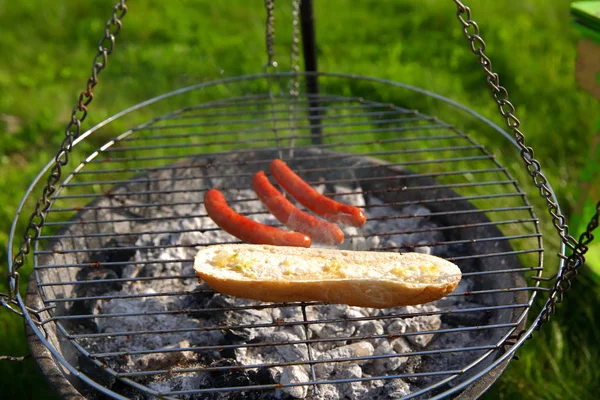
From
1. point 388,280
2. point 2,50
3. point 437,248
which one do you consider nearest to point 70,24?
point 2,50

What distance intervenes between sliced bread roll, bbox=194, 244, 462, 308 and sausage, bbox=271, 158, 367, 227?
200 mm

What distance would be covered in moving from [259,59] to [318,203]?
363cm

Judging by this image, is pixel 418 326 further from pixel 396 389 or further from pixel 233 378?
pixel 233 378

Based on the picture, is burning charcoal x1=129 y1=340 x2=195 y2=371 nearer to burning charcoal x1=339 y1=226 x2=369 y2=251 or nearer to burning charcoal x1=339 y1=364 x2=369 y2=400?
burning charcoal x1=339 y1=364 x2=369 y2=400

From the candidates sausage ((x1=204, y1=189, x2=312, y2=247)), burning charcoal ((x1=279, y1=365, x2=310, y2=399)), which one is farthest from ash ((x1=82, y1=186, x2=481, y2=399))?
sausage ((x1=204, y1=189, x2=312, y2=247))

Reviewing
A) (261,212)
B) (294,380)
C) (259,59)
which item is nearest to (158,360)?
(294,380)

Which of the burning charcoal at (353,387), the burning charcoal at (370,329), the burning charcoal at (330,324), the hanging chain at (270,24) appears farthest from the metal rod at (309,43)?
the burning charcoal at (353,387)

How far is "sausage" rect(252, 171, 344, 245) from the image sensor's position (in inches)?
109

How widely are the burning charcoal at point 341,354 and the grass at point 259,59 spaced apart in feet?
6.41

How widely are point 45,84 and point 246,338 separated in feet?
14.5

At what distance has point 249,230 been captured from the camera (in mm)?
2785

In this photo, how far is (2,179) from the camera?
492 cm

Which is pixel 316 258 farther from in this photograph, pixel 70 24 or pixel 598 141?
pixel 70 24

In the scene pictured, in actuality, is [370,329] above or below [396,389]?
above
